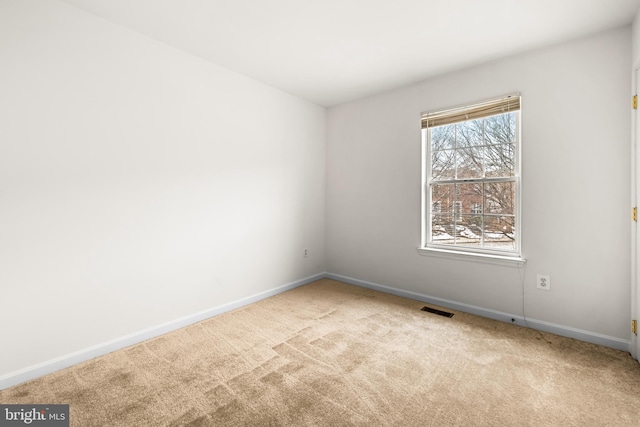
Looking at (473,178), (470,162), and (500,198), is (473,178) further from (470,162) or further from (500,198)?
(500,198)

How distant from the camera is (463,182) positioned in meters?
3.19

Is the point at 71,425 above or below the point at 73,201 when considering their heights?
below

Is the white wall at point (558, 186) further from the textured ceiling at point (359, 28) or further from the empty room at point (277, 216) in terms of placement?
the textured ceiling at point (359, 28)

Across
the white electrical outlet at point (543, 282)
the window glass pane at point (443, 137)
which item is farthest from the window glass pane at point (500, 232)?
the window glass pane at point (443, 137)

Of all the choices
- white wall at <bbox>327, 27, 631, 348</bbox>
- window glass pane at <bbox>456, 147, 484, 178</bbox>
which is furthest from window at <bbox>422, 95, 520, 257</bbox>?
white wall at <bbox>327, 27, 631, 348</bbox>

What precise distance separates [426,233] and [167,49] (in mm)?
3348

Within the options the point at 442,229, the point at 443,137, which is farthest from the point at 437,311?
the point at 443,137

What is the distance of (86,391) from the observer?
1.82 metres

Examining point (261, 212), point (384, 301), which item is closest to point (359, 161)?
point (261, 212)

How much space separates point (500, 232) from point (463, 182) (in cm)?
65

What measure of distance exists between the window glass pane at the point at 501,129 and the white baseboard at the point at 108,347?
3.16 metres

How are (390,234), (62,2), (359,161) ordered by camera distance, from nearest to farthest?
1. (62,2)
2. (390,234)
3. (359,161)

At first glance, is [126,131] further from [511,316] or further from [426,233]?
[511,316]

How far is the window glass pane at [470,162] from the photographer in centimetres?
309
